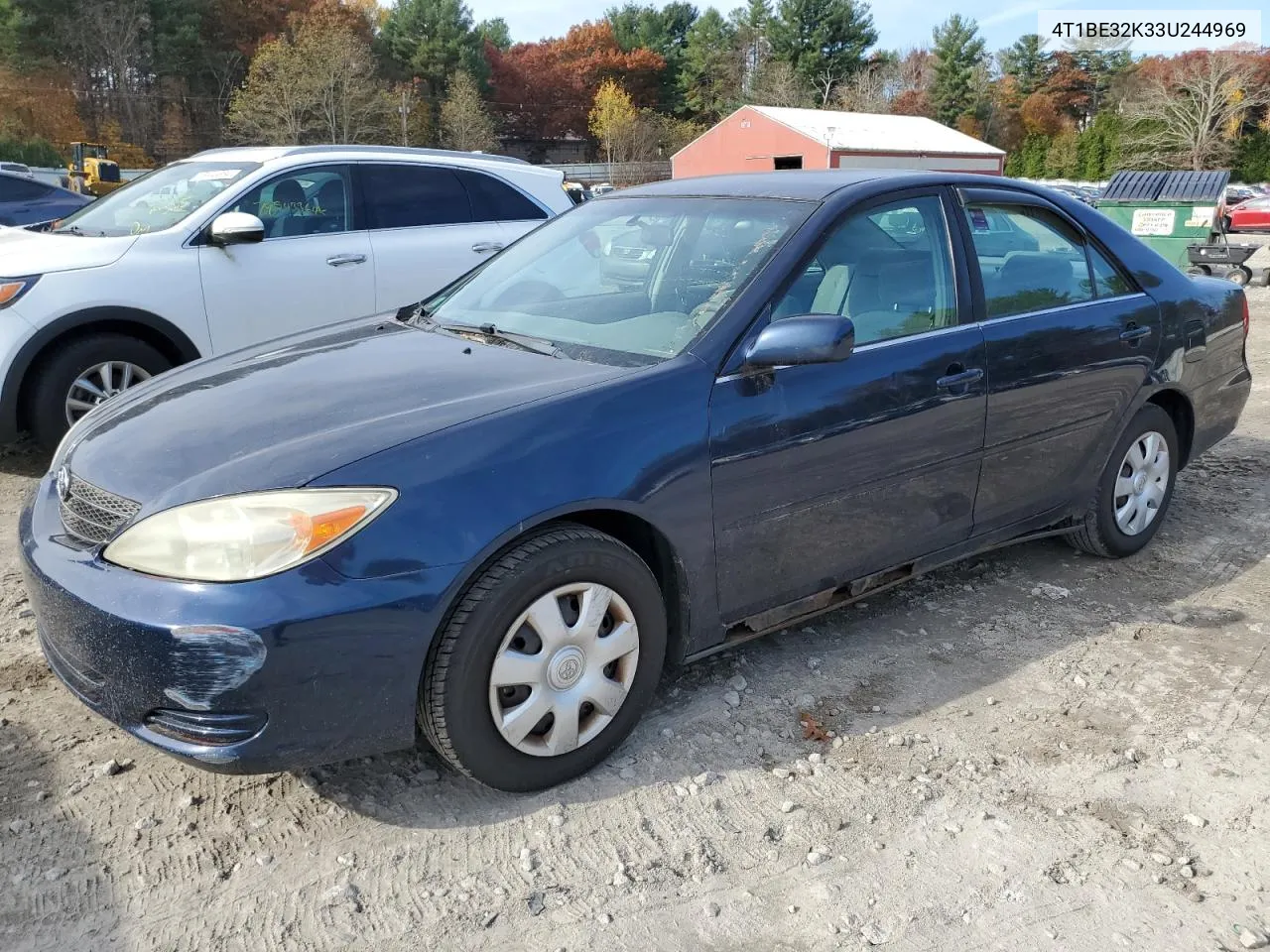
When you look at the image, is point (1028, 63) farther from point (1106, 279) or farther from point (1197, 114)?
point (1106, 279)

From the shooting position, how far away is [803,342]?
2.86 meters

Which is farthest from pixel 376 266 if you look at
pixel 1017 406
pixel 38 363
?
pixel 1017 406

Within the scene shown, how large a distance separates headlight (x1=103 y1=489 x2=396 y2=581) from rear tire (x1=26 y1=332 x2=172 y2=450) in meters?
3.49

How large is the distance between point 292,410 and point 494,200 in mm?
4522

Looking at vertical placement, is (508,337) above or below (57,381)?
above

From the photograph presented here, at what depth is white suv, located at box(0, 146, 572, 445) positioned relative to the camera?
5336 mm

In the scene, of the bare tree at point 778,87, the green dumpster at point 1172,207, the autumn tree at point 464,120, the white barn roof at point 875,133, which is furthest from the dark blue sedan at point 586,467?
the bare tree at point 778,87

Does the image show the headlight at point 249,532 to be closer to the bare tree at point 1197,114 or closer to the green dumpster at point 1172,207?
the green dumpster at point 1172,207

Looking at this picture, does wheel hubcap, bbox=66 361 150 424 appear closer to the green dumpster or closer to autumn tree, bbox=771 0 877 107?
the green dumpster

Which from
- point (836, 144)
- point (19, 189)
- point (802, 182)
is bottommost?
point (802, 182)

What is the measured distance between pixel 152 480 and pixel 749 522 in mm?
1594

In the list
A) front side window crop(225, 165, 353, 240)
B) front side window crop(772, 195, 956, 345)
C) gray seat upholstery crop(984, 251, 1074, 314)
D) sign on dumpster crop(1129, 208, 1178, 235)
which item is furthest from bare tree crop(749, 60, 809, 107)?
front side window crop(772, 195, 956, 345)

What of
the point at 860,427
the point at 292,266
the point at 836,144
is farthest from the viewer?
the point at 836,144

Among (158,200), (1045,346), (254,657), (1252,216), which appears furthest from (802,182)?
(1252,216)
